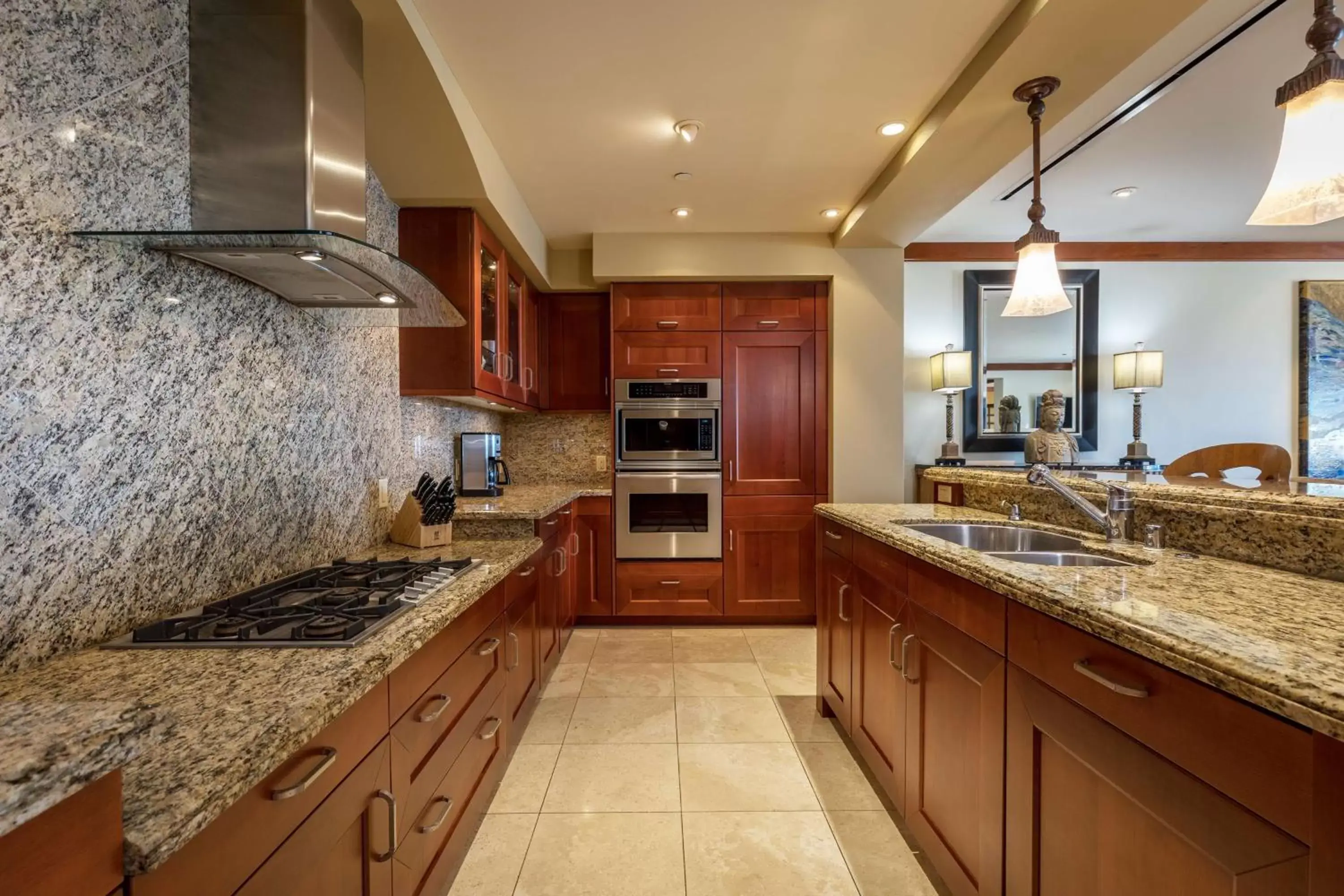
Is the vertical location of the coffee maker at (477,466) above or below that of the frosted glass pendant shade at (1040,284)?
below

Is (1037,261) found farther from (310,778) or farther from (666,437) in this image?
(310,778)

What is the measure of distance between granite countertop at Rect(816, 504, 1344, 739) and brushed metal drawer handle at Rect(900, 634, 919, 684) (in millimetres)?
272

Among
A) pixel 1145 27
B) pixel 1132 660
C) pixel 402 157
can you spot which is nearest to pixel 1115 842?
pixel 1132 660

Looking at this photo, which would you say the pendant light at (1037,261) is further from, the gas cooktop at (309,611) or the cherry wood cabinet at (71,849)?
the cherry wood cabinet at (71,849)

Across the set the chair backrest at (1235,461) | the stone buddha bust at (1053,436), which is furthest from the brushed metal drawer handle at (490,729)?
the chair backrest at (1235,461)

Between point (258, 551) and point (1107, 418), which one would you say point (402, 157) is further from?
point (1107, 418)

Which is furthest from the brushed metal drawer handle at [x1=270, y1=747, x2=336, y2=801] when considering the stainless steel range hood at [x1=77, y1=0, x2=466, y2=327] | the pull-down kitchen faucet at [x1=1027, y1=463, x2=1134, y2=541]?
the pull-down kitchen faucet at [x1=1027, y1=463, x2=1134, y2=541]

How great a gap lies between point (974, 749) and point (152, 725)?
4.76ft

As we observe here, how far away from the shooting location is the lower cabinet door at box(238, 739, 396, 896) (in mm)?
708

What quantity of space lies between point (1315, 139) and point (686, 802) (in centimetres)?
229

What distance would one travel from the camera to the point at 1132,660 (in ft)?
2.69

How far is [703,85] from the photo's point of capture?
6.38 ft

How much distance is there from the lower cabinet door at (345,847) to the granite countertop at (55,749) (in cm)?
26

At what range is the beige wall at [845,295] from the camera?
11.0 feet
